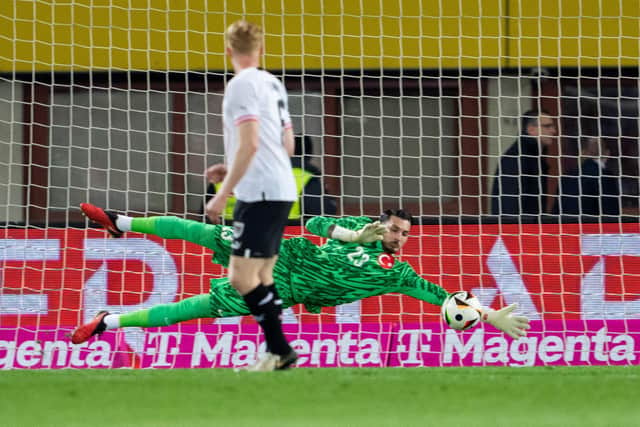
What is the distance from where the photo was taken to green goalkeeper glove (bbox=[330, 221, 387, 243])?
6902mm

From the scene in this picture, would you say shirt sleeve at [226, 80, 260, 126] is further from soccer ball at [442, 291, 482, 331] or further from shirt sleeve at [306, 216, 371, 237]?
soccer ball at [442, 291, 482, 331]

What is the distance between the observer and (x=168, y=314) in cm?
761

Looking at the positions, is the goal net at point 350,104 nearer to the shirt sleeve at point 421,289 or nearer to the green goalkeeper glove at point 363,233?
the shirt sleeve at point 421,289

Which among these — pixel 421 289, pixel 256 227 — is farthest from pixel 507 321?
pixel 256 227

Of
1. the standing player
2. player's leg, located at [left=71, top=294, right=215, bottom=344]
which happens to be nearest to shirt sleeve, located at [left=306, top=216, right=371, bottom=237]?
player's leg, located at [left=71, top=294, right=215, bottom=344]

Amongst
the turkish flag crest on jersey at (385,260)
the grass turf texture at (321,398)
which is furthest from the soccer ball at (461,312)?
the grass turf texture at (321,398)

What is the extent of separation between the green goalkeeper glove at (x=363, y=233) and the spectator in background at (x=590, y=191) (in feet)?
8.11

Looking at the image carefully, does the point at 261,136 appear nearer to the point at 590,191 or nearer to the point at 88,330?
the point at 88,330

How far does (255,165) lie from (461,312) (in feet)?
6.23

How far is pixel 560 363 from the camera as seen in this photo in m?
8.68

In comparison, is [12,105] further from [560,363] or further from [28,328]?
[560,363]

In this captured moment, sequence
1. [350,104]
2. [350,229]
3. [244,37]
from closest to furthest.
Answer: [244,37] → [350,229] → [350,104]

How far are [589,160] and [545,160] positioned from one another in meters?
0.31

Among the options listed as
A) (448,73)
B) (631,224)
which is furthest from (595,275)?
(448,73)
